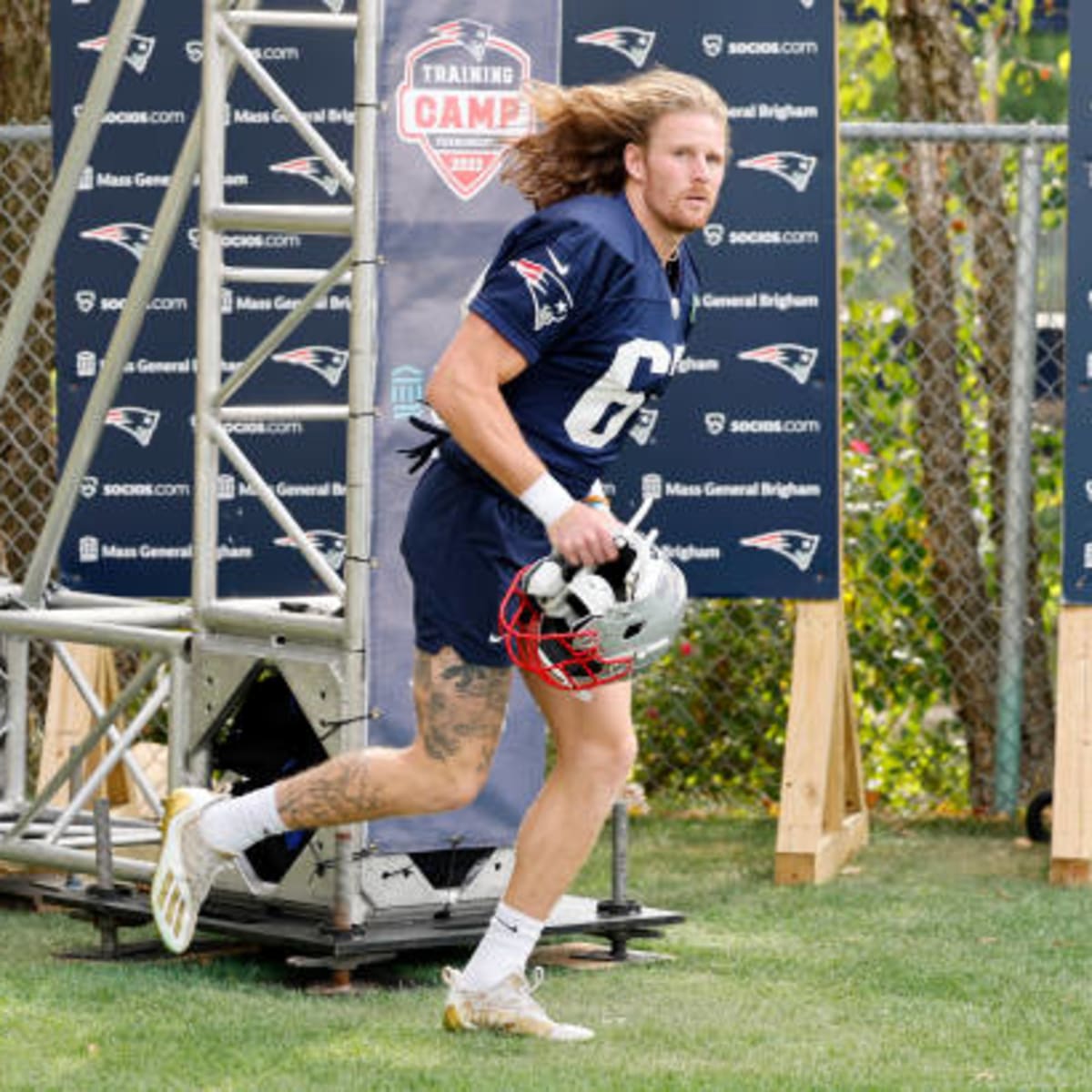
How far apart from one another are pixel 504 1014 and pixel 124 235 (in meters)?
3.84

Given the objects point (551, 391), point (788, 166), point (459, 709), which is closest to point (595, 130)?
point (551, 391)

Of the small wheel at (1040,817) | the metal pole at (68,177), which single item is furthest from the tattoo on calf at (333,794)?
the small wheel at (1040,817)

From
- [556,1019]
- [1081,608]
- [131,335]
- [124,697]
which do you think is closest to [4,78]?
[131,335]

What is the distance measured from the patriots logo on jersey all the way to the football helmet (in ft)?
1.50

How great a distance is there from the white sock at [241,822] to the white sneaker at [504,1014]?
55 cm

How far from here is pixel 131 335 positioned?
6.98m

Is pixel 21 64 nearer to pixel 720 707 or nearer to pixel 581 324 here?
pixel 720 707

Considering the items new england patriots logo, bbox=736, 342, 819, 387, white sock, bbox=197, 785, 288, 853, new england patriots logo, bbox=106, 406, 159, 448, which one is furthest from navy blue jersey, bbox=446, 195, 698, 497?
new england patriots logo, bbox=106, 406, 159, 448

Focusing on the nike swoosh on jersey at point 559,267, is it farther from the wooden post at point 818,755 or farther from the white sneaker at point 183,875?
the wooden post at point 818,755

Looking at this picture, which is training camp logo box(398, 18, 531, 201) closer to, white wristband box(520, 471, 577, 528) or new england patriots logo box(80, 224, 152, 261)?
white wristband box(520, 471, 577, 528)

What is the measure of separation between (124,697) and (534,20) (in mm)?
2038

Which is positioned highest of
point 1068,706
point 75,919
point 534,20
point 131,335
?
point 534,20

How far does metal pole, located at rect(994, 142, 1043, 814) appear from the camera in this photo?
8.75 m

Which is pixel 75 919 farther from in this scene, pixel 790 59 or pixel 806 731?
pixel 790 59
